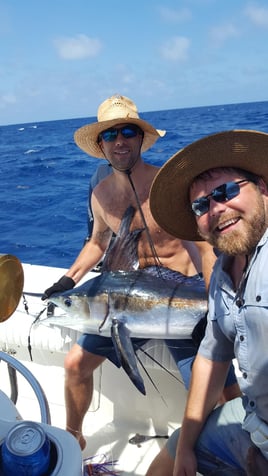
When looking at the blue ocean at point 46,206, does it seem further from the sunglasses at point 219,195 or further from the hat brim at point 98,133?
the sunglasses at point 219,195

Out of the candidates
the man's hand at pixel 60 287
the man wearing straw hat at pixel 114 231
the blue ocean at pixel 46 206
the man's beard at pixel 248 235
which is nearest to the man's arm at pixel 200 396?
the man wearing straw hat at pixel 114 231

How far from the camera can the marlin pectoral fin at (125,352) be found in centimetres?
194

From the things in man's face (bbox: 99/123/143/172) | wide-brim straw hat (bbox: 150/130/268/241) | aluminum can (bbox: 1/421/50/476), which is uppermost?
man's face (bbox: 99/123/143/172)

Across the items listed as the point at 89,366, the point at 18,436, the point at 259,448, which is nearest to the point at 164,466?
the point at 259,448

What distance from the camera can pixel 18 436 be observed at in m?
0.81

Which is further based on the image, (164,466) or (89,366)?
(89,366)

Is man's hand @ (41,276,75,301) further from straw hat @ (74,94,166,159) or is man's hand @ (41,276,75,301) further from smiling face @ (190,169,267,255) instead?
smiling face @ (190,169,267,255)

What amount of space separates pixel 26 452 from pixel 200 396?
115cm

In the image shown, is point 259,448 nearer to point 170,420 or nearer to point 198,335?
point 198,335

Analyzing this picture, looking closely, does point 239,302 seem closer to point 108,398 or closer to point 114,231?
point 114,231

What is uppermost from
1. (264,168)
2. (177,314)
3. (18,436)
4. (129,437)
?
(264,168)

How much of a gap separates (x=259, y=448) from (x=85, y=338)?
1.05 m

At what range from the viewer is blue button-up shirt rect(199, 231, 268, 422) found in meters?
1.40

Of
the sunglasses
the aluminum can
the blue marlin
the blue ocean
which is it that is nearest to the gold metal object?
the aluminum can
